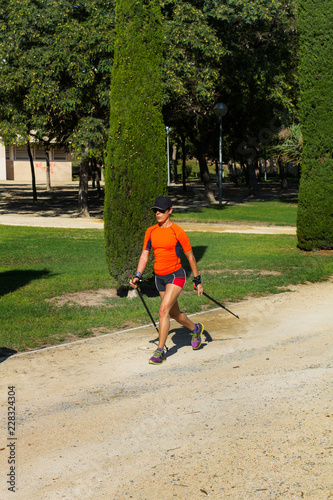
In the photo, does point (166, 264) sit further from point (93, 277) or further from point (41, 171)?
point (41, 171)

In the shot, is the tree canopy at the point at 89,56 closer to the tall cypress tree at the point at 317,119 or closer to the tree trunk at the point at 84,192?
the tree trunk at the point at 84,192

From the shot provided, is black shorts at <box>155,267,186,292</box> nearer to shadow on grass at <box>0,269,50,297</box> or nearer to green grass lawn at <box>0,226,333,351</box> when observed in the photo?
green grass lawn at <box>0,226,333,351</box>

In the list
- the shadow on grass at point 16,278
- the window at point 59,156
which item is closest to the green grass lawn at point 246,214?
the shadow on grass at point 16,278

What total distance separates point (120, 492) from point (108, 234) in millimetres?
6845

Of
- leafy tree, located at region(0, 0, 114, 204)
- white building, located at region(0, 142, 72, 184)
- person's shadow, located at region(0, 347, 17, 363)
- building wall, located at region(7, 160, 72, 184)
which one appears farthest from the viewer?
building wall, located at region(7, 160, 72, 184)

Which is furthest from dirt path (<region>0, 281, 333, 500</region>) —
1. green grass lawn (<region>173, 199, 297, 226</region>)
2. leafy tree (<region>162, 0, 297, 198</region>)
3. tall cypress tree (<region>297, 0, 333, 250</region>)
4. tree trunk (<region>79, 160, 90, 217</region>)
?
tree trunk (<region>79, 160, 90, 217</region>)

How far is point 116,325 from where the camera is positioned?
8594 millimetres

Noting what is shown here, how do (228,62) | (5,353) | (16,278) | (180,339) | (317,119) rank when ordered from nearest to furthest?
1. (5,353)
2. (180,339)
3. (16,278)
4. (317,119)
5. (228,62)

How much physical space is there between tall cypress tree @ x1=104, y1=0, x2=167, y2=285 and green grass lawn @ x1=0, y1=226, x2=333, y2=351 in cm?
113

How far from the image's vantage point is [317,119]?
15.1 meters

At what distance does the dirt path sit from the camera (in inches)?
160

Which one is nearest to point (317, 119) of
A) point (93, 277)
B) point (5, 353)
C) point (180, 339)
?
point (93, 277)

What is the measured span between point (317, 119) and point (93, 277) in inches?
280

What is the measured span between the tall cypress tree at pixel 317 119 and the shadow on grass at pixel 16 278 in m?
6.78
